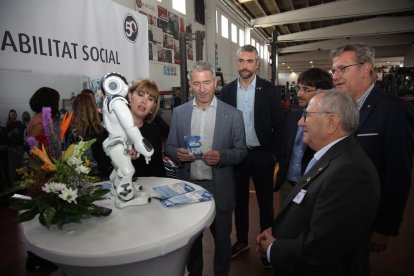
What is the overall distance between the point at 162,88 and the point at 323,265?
19.6 ft

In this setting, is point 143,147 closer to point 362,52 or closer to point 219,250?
point 219,250

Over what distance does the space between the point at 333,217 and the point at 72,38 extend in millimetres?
2681

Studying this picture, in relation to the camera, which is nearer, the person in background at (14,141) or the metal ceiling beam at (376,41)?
the person in background at (14,141)

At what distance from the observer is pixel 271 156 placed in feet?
8.16

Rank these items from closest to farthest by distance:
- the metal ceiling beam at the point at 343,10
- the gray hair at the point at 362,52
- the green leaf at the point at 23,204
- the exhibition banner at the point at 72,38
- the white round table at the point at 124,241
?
the white round table at the point at 124,241 < the green leaf at the point at 23,204 < the gray hair at the point at 362,52 < the exhibition banner at the point at 72,38 < the metal ceiling beam at the point at 343,10

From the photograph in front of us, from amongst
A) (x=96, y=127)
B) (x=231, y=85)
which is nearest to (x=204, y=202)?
(x=96, y=127)

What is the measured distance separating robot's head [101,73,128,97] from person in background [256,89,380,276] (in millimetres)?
855

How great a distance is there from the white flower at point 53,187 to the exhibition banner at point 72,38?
1.58 meters

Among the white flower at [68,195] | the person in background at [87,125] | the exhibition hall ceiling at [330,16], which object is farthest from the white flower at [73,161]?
the exhibition hall ceiling at [330,16]

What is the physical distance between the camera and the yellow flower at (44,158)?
112 cm

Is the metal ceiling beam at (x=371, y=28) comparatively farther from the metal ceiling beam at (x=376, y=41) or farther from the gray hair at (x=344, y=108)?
the gray hair at (x=344, y=108)

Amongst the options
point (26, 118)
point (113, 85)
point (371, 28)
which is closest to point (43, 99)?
point (26, 118)

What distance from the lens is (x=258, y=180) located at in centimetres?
245

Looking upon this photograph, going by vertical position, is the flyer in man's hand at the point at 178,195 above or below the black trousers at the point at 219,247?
above
